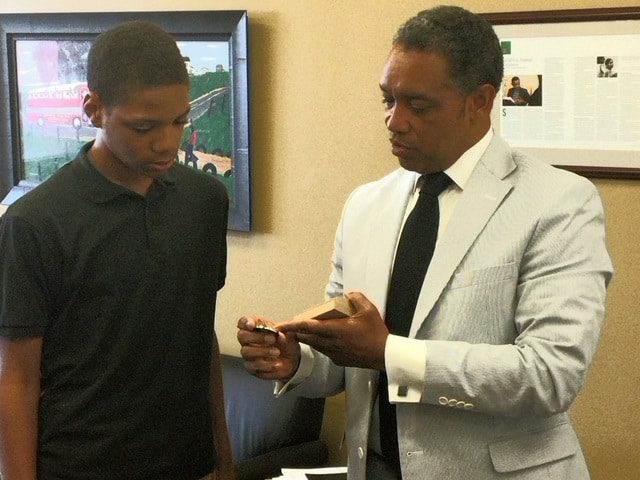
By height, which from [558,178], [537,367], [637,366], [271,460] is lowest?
[271,460]

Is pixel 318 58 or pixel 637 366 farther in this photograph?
pixel 318 58

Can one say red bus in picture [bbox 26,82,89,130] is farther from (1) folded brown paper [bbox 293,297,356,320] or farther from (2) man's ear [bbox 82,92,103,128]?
(1) folded brown paper [bbox 293,297,356,320]

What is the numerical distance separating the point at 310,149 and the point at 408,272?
165cm

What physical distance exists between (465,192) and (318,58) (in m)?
1.67

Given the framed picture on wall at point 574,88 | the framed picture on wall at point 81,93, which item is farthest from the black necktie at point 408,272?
the framed picture on wall at point 81,93

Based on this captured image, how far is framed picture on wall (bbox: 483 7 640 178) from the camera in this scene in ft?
8.94

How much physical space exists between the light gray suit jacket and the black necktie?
29 millimetres

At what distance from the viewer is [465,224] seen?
1.84m

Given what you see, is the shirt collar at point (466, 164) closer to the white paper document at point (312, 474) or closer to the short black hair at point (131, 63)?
the short black hair at point (131, 63)

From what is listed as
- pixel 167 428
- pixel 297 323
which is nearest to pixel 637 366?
pixel 297 323

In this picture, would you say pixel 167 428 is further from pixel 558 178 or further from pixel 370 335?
pixel 558 178

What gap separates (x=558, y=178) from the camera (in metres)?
1.83

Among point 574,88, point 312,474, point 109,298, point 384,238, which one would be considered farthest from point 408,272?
point 312,474

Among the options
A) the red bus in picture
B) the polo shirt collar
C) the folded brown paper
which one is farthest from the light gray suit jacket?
the red bus in picture
